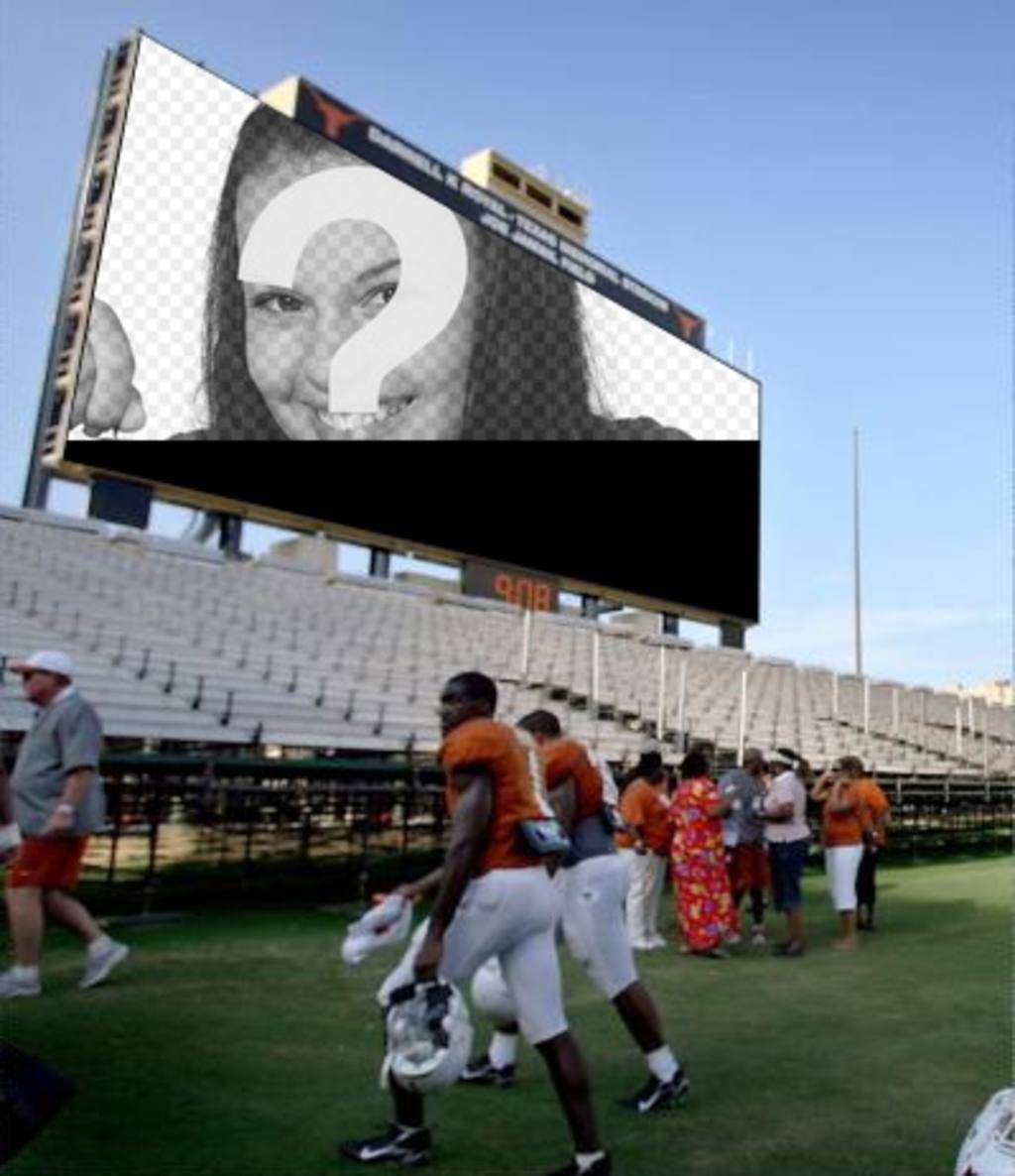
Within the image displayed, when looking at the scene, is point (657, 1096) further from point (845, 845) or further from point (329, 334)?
point (329, 334)

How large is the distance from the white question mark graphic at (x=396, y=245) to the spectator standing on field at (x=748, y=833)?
1551cm

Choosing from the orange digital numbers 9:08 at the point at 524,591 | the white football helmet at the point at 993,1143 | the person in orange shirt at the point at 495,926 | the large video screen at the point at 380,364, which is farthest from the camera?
the orange digital numbers 9:08 at the point at 524,591

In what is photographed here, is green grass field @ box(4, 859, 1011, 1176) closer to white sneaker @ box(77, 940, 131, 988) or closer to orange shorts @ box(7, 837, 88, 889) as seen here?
white sneaker @ box(77, 940, 131, 988)

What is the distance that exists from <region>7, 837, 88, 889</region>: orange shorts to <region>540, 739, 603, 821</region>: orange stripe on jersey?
8.03 ft

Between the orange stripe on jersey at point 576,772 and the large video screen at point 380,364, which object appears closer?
the orange stripe on jersey at point 576,772

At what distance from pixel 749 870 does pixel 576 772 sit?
5.04 metres

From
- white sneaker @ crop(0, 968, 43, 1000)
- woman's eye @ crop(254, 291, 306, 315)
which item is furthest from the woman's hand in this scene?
white sneaker @ crop(0, 968, 43, 1000)

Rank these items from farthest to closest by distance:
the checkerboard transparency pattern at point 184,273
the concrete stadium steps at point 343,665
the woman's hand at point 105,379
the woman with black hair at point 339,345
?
the woman with black hair at point 339,345 < the checkerboard transparency pattern at point 184,273 < the woman's hand at point 105,379 < the concrete stadium steps at point 343,665

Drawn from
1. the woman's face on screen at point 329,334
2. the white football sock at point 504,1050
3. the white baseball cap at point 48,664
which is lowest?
the white football sock at point 504,1050

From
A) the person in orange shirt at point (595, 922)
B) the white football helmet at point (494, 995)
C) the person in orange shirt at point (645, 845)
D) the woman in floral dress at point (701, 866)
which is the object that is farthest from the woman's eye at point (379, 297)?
the white football helmet at point (494, 995)

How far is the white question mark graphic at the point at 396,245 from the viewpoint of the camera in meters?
22.4

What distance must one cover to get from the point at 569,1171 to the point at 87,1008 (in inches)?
112

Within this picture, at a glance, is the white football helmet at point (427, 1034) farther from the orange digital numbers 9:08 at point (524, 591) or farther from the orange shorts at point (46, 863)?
the orange digital numbers 9:08 at point (524, 591)

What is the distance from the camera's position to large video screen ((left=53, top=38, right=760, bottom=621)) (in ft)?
66.7
